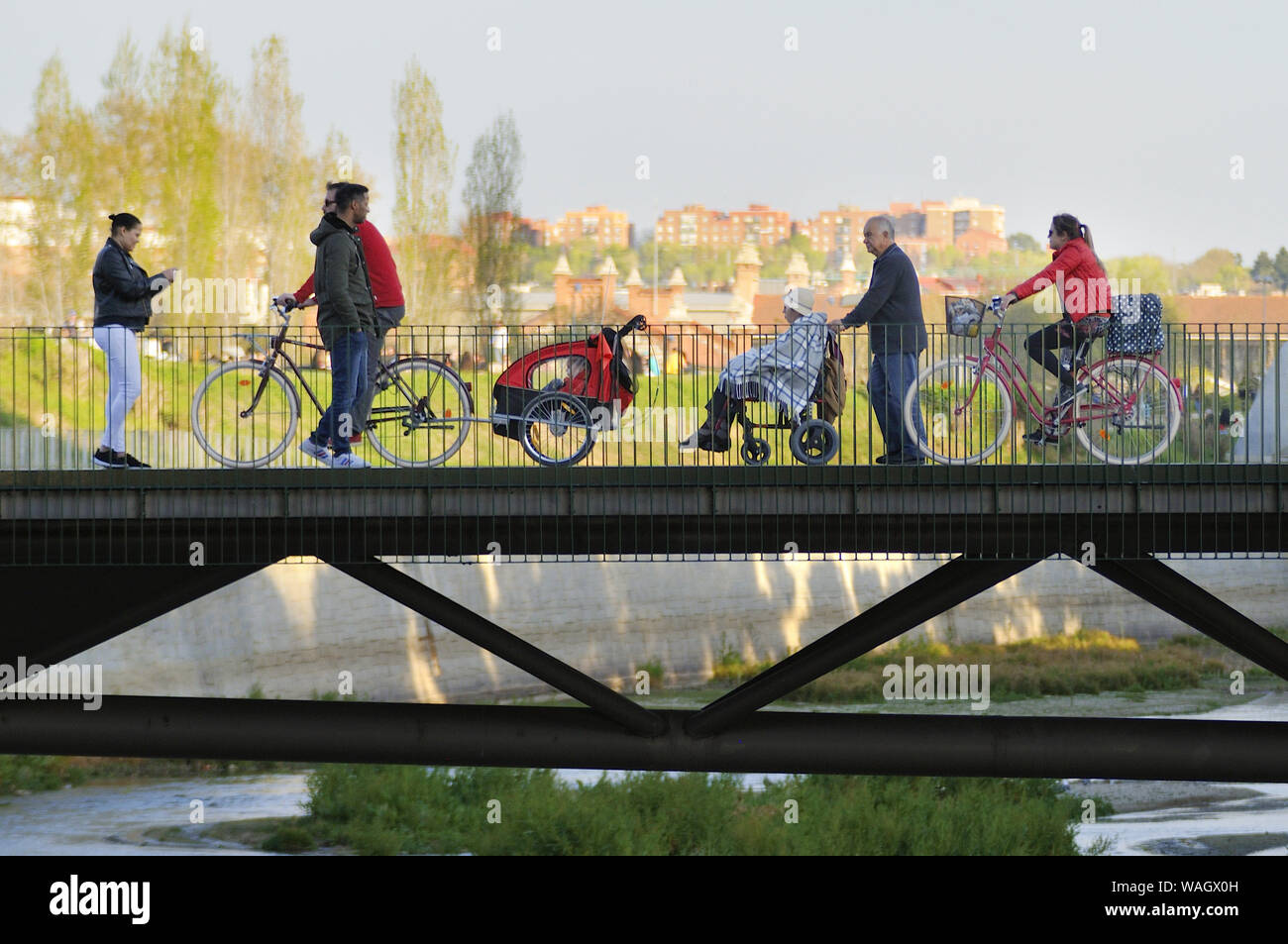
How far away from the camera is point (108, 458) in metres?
11.5

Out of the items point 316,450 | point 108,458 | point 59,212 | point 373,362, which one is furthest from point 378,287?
point 59,212

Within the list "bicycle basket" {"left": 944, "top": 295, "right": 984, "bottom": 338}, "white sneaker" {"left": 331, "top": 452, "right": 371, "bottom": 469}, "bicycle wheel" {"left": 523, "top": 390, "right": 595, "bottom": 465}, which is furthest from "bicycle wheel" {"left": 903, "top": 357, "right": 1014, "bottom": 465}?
"white sneaker" {"left": 331, "top": 452, "right": 371, "bottom": 469}

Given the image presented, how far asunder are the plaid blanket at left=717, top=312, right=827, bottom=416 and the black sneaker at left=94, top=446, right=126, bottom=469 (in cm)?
439

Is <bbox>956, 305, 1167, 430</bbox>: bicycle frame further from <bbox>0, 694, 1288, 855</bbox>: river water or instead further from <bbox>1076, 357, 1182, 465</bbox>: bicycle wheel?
<bbox>0, 694, 1288, 855</bbox>: river water

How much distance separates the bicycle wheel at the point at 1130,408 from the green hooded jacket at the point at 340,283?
5454 millimetres

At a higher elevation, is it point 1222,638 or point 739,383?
point 739,383

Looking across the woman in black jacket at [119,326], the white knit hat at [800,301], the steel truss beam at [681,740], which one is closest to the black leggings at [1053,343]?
the white knit hat at [800,301]

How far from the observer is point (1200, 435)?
1200cm

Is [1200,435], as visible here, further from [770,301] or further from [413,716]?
[770,301]

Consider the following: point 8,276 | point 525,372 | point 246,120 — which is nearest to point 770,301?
point 246,120

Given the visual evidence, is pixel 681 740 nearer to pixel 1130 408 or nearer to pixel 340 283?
pixel 1130 408

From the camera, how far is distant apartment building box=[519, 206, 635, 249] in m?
Answer: 52.1

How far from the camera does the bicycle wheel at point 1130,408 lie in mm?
12500
